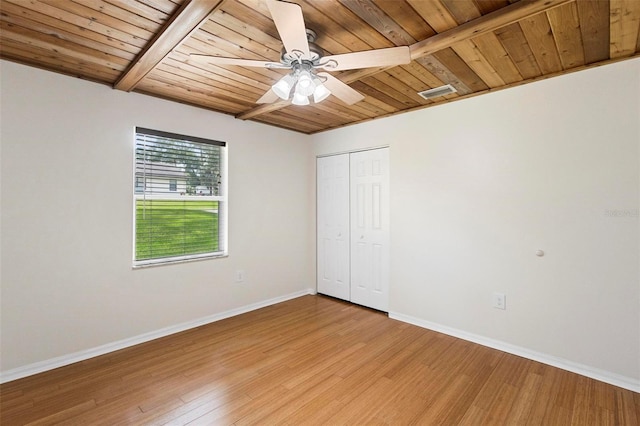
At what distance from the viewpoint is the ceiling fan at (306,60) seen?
1456 mm

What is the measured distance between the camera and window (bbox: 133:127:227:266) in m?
2.90

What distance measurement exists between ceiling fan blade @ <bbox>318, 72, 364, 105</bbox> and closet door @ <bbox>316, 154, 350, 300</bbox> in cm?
180

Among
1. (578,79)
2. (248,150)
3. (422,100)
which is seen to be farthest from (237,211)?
(578,79)

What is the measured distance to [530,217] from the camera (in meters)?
2.56

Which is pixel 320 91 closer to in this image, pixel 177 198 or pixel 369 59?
pixel 369 59

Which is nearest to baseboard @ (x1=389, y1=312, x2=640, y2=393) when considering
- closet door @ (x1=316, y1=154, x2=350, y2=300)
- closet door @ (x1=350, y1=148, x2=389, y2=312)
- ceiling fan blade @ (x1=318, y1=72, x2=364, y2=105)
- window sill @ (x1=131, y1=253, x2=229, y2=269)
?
closet door @ (x1=350, y1=148, x2=389, y2=312)

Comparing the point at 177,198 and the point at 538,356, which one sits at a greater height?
the point at 177,198

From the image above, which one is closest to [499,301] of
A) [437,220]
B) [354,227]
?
[437,220]

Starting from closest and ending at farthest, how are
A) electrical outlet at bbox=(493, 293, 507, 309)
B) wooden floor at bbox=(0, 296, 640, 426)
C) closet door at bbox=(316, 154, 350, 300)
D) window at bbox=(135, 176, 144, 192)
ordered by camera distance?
wooden floor at bbox=(0, 296, 640, 426), electrical outlet at bbox=(493, 293, 507, 309), window at bbox=(135, 176, 144, 192), closet door at bbox=(316, 154, 350, 300)

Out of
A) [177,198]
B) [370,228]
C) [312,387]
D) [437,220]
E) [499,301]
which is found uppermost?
[177,198]

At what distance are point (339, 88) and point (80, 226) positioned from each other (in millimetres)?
2416

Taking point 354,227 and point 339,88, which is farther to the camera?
point 354,227

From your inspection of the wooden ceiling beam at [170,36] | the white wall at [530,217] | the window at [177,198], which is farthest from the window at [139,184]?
the white wall at [530,217]

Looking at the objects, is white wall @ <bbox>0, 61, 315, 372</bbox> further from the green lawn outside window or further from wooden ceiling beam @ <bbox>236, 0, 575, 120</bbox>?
wooden ceiling beam @ <bbox>236, 0, 575, 120</bbox>
